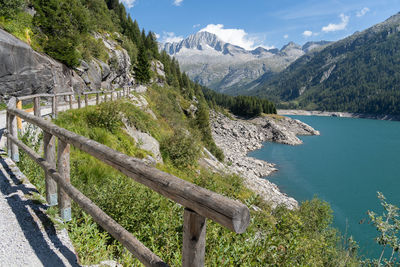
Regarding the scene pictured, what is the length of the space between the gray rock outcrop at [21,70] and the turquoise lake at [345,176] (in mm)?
29533

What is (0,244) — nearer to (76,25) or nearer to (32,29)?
(32,29)

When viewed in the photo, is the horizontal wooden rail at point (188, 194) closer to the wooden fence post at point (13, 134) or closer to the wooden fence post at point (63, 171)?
the wooden fence post at point (63, 171)

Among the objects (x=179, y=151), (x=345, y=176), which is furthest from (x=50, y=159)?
(x=345, y=176)

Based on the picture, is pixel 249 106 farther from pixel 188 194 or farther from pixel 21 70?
pixel 188 194

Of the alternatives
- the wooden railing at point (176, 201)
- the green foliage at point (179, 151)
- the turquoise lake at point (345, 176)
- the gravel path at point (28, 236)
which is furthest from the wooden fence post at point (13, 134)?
the turquoise lake at point (345, 176)

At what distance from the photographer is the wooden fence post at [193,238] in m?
1.94

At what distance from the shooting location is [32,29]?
25.6m

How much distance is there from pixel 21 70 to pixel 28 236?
19.3m

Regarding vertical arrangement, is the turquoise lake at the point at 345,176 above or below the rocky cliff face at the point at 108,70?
below

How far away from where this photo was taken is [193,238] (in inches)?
77.4

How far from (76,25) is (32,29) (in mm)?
9186

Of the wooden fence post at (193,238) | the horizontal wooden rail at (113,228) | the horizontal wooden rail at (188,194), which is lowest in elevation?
the horizontal wooden rail at (113,228)

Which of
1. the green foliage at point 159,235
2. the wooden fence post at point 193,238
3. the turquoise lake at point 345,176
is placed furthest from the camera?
the turquoise lake at point 345,176

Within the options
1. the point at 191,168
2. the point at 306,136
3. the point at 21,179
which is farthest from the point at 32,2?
the point at 306,136
